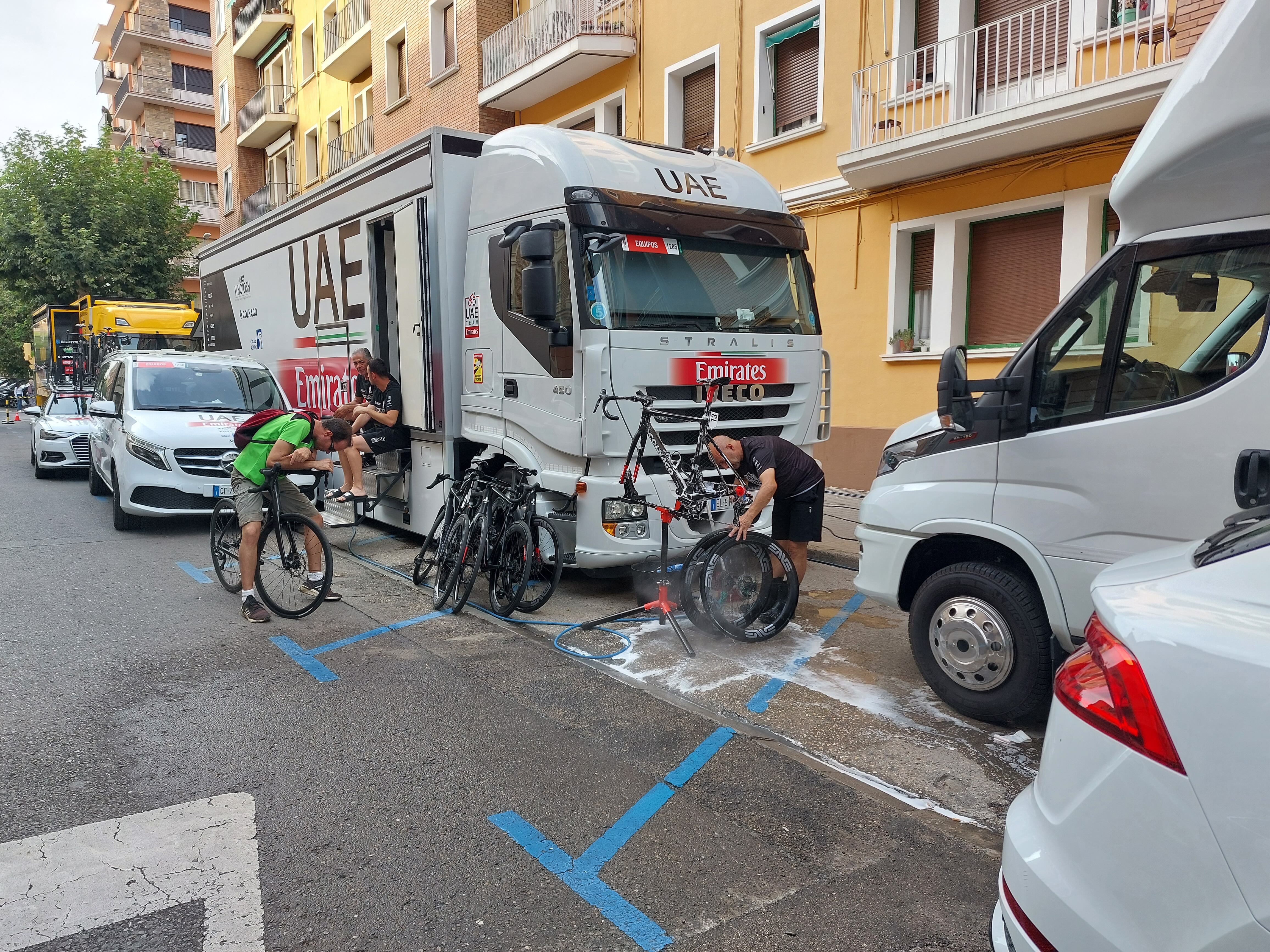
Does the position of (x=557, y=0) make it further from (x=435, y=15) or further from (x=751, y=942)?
(x=751, y=942)

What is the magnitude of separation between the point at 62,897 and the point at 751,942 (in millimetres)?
2228

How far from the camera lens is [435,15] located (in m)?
20.9

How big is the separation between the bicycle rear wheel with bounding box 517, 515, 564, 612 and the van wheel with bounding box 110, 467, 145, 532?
542 centimetres

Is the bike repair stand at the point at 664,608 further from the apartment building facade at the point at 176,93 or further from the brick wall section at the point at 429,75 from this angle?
the apartment building facade at the point at 176,93

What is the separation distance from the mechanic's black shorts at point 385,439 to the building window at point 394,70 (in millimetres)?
17213

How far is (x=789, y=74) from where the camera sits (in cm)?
1353

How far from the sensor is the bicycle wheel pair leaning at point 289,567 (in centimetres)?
653

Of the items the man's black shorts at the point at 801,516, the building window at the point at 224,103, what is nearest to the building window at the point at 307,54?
the building window at the point at 224,103

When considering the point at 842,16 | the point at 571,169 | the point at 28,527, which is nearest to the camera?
the point at 571,169

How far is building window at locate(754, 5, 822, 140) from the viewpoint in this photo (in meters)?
13.0

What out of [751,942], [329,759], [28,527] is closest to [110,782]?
[329,759]

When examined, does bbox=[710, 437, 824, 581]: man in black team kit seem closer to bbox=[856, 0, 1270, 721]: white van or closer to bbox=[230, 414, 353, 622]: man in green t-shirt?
bbox=[856, 0, 1270, 721]: white van

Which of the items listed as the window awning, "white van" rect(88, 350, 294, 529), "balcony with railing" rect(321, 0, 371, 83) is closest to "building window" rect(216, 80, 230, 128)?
"balcony with railing" rect(321, 0, 371, 83)

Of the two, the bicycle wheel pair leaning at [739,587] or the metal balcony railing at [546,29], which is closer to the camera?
the bicycle wheel pair leaning at [739,587]
